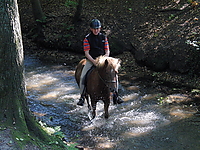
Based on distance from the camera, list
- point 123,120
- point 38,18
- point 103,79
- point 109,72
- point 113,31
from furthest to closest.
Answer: point 38,18 < point 113,31 < point 123,120 < point 103,79 < point 109,72

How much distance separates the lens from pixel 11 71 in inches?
188

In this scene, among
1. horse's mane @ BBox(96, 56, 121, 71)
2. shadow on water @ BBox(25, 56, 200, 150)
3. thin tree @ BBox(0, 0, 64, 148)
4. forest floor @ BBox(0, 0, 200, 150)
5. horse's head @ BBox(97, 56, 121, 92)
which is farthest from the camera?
forest floor @ BBox(0, 0, 200, 150)

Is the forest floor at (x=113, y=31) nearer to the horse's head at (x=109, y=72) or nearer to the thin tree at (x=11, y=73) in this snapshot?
the horse's head at (x=109, y=72)

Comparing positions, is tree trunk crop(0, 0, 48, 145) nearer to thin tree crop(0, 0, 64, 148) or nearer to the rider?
thin tree crop(0, 0, 64, 148)

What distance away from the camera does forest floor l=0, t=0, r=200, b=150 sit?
10.8m

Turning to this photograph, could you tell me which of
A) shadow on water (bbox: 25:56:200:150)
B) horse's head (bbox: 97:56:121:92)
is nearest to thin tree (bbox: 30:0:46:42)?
shadow on water (bbox: 25:56:200:150)

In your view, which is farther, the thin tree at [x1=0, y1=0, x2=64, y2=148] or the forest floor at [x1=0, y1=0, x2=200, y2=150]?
the forest floor at [x1=0, y1=0, x2=200, y2=150]

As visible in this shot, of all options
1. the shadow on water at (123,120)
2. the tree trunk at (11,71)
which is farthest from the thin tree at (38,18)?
the tree trunk at (11,71)

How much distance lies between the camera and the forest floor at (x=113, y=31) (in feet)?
35.5

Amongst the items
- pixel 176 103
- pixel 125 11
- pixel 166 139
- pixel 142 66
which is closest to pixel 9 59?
pixel 166 139

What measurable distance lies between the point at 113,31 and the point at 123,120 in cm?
977

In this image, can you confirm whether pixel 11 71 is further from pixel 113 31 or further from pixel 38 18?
pixel 38 18

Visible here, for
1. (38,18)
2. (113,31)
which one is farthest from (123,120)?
(38,18)

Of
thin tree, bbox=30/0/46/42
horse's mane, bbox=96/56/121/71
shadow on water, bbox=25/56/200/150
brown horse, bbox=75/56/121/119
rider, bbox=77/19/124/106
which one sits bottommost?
shadow on water, bbox=25/56/200/150
